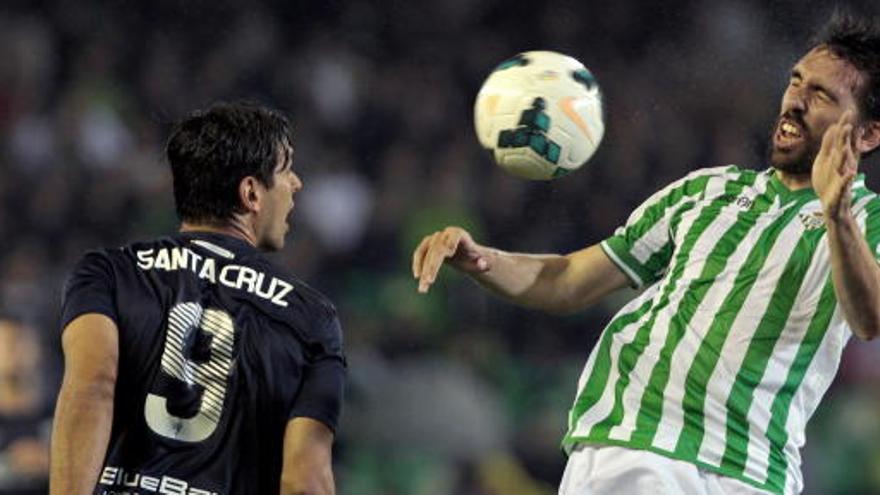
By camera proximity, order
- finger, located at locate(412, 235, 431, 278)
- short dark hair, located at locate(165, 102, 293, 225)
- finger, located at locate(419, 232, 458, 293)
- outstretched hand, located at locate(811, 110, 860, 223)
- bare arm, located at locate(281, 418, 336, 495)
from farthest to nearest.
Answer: finger, located at locate(412, 235, 431, 278) < finger, located at locate(419, 232, 458, 293) < outstretched hand, located at locate(811, 110, 860, 223) < short dark hair, located at locate(165, 102, 293, 225) < bare arm, located at locate(281, 418, 336, 495)

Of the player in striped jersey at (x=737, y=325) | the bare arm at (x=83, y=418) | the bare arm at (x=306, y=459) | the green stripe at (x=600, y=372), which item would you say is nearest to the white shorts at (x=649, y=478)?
the player in striped jersey at (x=737, y=325)

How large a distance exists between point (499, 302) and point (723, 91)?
6.56 feet

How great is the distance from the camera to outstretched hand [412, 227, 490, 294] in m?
4.04

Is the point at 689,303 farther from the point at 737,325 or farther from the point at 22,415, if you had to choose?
the point at 22,415

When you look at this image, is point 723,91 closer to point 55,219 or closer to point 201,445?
point 55,219

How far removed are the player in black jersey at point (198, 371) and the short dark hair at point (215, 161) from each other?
80mm

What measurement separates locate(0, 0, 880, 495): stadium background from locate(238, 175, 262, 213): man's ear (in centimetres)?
409

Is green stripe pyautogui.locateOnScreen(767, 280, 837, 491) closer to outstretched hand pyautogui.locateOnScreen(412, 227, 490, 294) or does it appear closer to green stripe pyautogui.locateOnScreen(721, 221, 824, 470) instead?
green stripe pyautogui.locateOnScreen(721, 221, 824, 470)

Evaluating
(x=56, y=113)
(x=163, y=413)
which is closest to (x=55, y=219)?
(x=56, y=113)

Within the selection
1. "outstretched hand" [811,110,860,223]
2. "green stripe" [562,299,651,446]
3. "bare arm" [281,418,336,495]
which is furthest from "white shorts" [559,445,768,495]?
"bare arm" [281,418,336,495]

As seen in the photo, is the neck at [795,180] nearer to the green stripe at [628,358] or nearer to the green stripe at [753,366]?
the green stripe at [753,366]

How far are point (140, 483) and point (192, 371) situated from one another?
0.78 ft

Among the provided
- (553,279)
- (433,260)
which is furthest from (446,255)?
(553,279)

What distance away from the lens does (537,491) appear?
7656 mm
